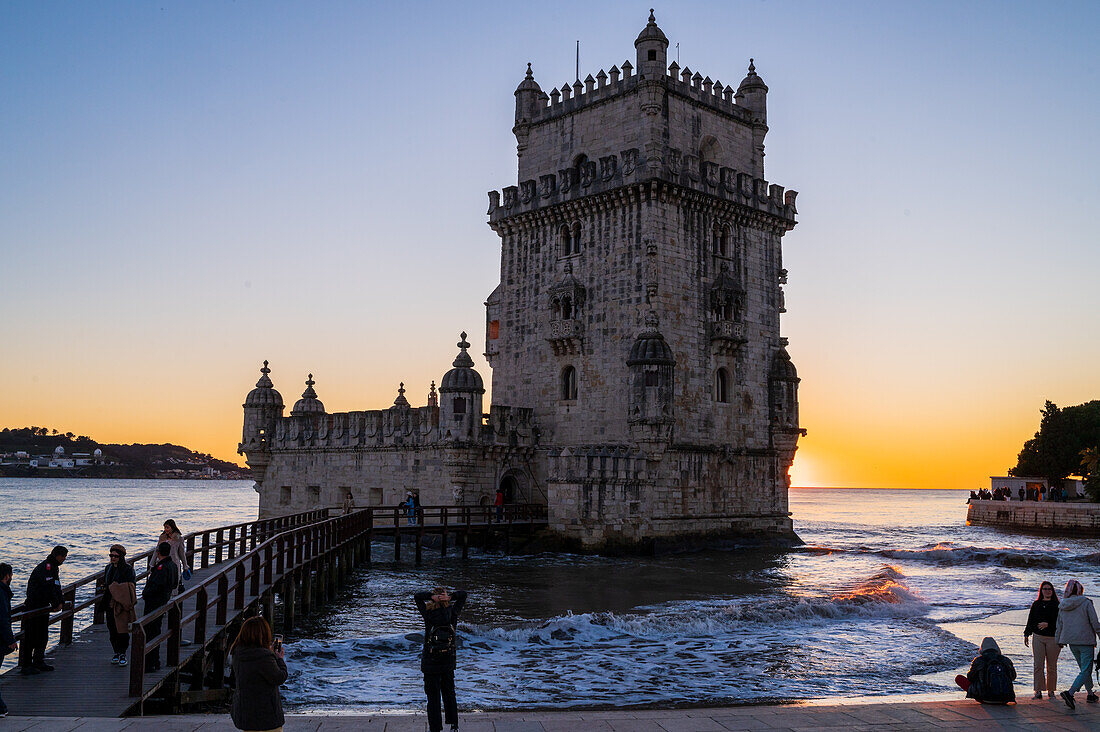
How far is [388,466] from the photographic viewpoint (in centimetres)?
4153

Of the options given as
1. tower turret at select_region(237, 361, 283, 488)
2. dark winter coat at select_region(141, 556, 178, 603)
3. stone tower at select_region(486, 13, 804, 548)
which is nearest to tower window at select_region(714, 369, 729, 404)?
stone tower at select_region(486, 13, 804, 548)

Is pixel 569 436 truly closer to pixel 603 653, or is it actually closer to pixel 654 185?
pixel 654 185

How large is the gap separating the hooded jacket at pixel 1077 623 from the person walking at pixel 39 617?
12926mm

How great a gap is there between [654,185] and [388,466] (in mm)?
16399

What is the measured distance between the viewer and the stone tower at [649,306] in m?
34.9

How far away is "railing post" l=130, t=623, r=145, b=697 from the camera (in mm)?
11211

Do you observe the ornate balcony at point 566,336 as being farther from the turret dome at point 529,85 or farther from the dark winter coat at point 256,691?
the dark winter coat at point 256,691

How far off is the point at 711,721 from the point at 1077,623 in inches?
208

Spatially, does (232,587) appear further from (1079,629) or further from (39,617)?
(1079,629)

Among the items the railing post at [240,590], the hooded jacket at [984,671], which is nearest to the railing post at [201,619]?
the railing post at [240,590]

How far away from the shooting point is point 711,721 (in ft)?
35.8

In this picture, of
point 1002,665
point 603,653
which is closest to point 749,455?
point 603,653

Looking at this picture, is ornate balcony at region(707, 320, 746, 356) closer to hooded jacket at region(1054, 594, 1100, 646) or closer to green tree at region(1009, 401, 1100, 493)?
hooded jacket at region(1054, 594, 1100, 646)

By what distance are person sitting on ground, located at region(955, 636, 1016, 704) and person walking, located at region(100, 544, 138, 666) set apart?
10796 millimetres
